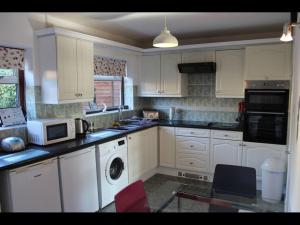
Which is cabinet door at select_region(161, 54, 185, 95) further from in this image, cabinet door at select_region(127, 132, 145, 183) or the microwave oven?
the microwave oven

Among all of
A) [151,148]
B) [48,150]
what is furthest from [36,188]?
[151,148]

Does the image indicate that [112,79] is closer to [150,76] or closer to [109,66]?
[109,66]

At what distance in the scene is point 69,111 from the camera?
3.13 metres

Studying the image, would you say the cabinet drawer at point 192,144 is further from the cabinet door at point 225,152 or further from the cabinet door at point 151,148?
the cabinet door at point 151,148

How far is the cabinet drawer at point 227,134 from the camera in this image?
11.5 feet

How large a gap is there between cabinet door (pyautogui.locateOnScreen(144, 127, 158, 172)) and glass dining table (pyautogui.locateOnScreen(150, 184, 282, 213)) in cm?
181

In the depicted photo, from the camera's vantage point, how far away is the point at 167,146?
4012 mm

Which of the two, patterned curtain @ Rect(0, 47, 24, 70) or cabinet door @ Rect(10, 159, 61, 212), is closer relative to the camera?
cabinet door @ Rect(10, 159, 61, 212)

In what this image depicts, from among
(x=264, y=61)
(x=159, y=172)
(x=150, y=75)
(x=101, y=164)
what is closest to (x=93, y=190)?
(x=101, y=164)

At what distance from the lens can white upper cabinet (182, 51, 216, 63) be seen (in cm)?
381

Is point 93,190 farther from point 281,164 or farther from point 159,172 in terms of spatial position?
point 281,164

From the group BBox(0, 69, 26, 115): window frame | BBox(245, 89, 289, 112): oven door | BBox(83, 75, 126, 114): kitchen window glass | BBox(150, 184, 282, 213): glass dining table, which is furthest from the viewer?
BBox(83, 75, 126, 114): kitchen window glass

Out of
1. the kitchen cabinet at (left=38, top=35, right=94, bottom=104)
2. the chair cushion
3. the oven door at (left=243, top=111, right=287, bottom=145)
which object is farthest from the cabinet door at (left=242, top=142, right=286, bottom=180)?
the kitchen cabinet at (left=38, top=35, right=94, bottom=104)
